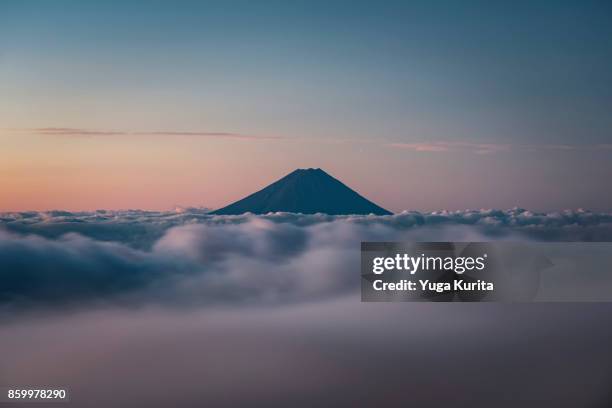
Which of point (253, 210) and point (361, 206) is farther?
point (361, 206)

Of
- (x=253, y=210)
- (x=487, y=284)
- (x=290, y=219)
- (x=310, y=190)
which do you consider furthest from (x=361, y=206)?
(x=487, y=284)

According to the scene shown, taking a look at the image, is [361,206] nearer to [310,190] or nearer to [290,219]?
[310,190]

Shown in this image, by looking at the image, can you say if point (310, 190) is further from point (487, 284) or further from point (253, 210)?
point (487, 284)

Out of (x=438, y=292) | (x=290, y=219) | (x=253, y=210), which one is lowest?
(x=438, y=292)

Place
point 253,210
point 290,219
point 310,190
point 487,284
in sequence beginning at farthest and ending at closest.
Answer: point 310,190, point 253,210, point 290,219, point 487,284

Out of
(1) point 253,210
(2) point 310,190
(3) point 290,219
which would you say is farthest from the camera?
(2) point 310,190

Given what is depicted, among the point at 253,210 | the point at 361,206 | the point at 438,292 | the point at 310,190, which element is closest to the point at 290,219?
the point at 438,292

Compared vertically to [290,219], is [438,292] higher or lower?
Answer: lower

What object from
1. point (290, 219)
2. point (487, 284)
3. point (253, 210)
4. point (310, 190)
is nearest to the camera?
point (487, 284)

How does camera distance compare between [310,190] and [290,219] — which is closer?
[290,219]
